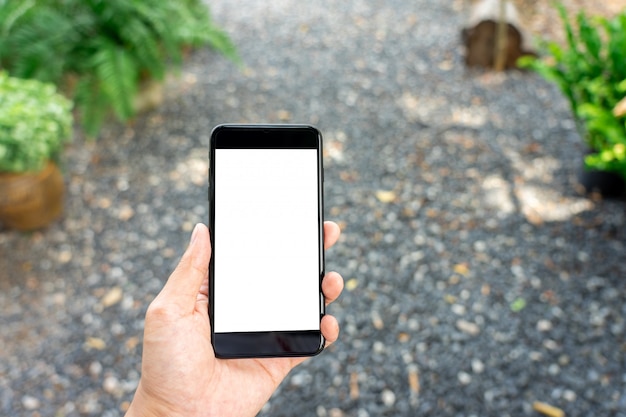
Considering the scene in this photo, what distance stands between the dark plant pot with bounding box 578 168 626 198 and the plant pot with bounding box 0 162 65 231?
2.68 m

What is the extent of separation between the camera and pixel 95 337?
2.32 metres

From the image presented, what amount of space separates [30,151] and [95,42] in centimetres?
92

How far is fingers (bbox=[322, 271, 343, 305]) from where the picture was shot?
1.28 m

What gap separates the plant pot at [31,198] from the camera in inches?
101

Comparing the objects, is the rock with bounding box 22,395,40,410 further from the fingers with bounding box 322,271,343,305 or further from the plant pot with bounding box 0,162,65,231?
the fingers with bounding box 322,271,343,305

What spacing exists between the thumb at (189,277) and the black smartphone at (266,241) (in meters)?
0.04

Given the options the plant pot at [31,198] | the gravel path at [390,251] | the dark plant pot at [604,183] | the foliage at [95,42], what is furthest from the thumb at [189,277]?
the dark plant pot at [604,183]

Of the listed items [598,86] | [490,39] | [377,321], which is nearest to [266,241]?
[377,321]

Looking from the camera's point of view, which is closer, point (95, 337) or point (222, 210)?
point (222, 210)

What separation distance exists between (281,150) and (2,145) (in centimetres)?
173

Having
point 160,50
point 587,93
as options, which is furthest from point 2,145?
point 587,93

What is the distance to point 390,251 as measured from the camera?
8.61 feet

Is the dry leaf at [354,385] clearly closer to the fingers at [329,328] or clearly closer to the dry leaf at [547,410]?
the dry leaf at [547,410]

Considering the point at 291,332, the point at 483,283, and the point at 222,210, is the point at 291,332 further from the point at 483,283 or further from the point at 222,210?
the point at 483,283
